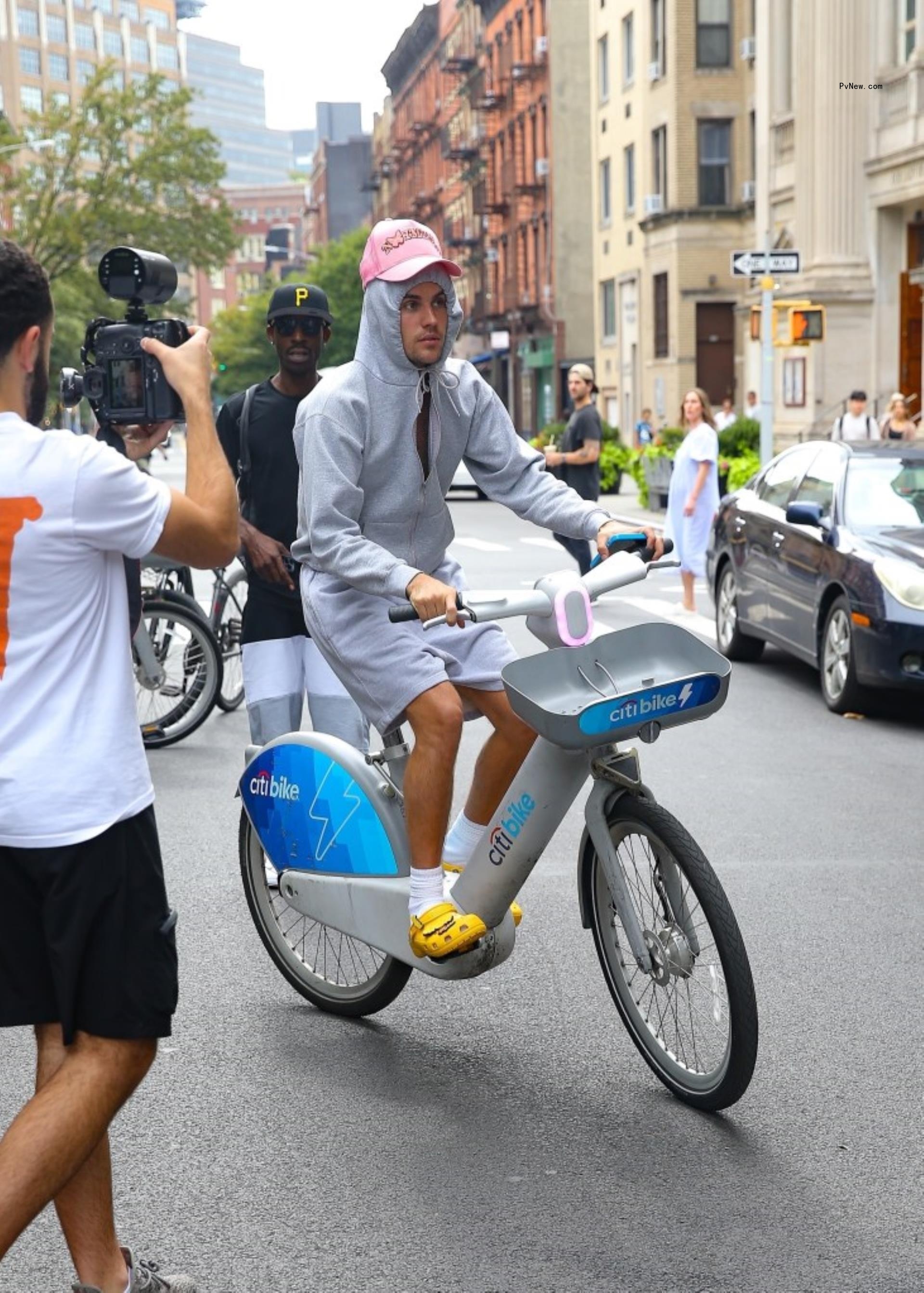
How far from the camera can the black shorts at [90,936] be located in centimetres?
310

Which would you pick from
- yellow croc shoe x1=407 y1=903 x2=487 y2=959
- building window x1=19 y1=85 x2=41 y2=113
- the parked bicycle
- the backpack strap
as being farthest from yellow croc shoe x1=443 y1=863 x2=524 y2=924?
building window x1=19 y1=85 x2=41 y2=113

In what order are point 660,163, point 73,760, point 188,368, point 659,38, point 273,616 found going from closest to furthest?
1. point 73,760
2. point 188,368
3. point 273,616
4. point 659,38
5. point 660,163

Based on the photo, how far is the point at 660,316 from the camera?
51969mm

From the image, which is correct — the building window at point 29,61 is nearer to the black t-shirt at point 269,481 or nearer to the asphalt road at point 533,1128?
the black t-shirt at point 269,481

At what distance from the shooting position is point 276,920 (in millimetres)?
5531

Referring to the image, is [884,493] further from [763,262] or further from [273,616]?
[763,262]

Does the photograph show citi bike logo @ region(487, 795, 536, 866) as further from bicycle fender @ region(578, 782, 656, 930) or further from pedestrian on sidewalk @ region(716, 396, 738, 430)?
pedestrian on sidewalk @ region(716, 396, 738, 430)

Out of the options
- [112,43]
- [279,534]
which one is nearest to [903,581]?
[279,534]

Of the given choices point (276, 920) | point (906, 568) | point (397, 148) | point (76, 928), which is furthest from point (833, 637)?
point (397, 148)

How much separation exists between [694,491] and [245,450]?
9582 mm

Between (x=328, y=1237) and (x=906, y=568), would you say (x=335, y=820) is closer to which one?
(x=328, y=1237)

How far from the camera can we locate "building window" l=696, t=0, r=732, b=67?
159ft

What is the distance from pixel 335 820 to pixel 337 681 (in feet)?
4.07

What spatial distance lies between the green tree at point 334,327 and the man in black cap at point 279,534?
7649 centimetres
